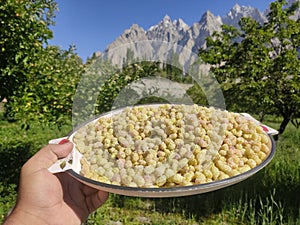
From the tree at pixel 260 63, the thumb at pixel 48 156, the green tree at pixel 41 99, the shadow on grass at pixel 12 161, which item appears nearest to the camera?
the thumb at pixel 48 156

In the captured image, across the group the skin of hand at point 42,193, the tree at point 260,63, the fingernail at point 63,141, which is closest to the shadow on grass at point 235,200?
the tree at point 260,63

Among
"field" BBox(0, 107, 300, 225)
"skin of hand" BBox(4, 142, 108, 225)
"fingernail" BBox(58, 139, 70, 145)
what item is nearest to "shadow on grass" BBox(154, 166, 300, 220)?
"field" BBox(0, 107, 300, 225)

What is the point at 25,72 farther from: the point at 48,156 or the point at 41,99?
the point at 48,156

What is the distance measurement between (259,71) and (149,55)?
107 inches

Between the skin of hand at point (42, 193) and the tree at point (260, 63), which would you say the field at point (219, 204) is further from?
the skin of hand at point (42, 193)

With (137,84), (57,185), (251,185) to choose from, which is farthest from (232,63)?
(57,185)

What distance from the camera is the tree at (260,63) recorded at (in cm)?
374

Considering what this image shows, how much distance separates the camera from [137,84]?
1404mm

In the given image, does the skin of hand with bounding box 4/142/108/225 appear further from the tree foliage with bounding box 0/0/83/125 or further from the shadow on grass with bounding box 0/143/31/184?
the shadow on grass with bounding box 0/143/31/184

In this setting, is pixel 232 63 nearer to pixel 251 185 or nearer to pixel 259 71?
pixel 259 71

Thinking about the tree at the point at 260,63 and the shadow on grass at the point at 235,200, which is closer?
the shadow on grass at the point at 235,200

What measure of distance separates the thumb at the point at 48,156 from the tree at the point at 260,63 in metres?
2.75

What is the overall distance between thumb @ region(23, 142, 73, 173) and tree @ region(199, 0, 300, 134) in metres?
2.75

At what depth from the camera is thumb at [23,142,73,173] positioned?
1116 mm
